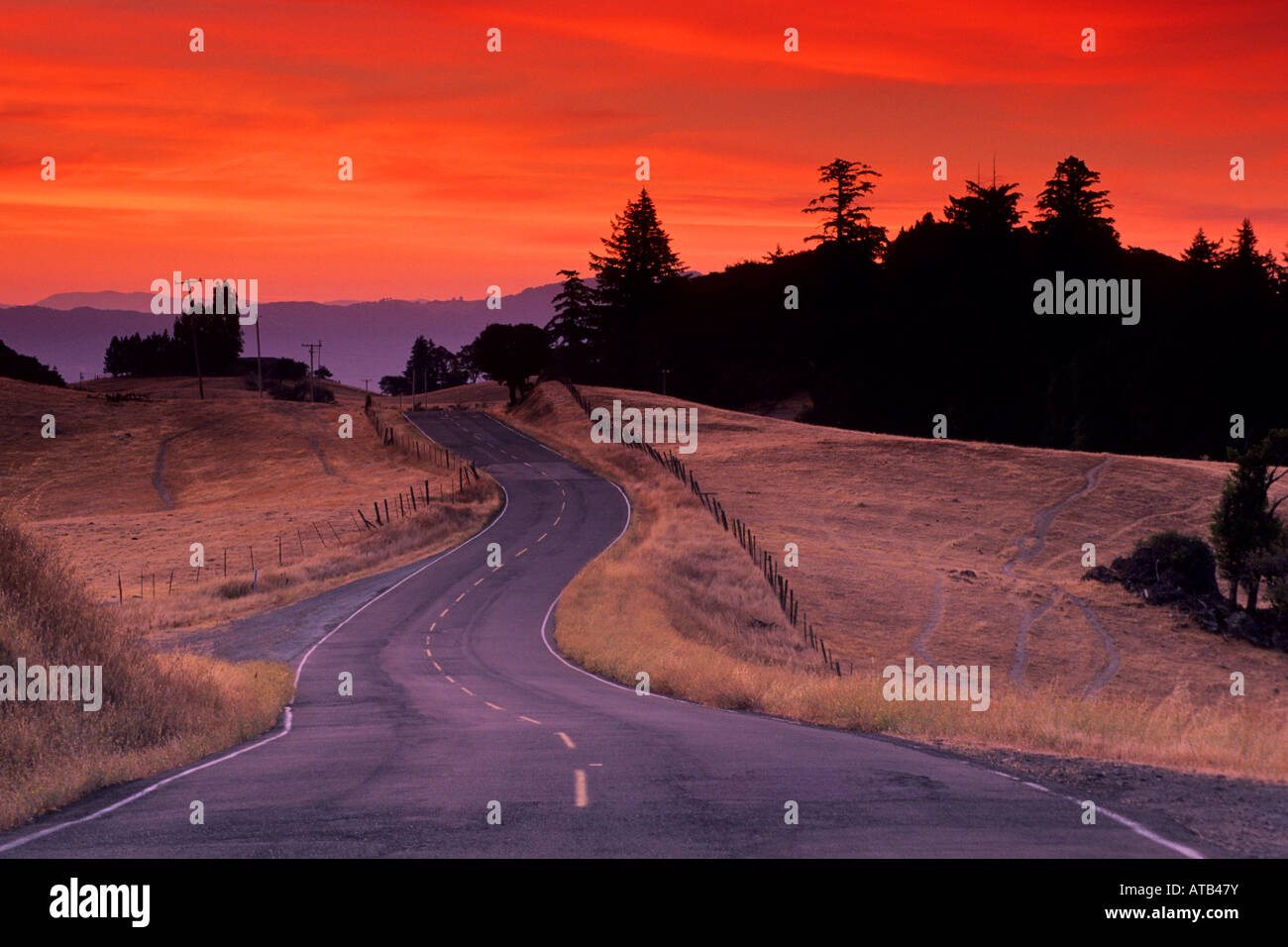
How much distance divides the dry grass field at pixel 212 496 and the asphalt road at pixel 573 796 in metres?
6.13

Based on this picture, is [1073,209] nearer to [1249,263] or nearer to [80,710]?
[1249,263]

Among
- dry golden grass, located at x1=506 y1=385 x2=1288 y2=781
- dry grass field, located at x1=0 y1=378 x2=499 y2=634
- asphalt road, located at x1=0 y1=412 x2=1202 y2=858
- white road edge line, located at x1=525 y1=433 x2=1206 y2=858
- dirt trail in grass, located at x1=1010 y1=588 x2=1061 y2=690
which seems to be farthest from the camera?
dry grass field, located at x1=0 y1=378 x2=499 y2=634

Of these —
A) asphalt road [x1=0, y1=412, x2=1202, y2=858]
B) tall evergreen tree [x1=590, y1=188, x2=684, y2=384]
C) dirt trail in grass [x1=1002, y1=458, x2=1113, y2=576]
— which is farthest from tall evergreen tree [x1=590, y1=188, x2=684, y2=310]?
asphalt road [x1=0, y1=412, x2=1202, y2=858]

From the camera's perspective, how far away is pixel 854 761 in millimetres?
11859

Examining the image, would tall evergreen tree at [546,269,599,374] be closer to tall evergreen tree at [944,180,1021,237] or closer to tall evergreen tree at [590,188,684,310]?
tall evergreen tree at [590,188,684,310]

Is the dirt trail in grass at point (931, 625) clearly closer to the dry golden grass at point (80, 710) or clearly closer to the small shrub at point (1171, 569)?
the small shrub at point (1171, 569)

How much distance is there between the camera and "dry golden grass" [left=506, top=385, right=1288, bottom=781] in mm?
15555

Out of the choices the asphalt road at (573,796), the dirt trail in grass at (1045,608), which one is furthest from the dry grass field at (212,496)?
the dirt trail in grass at (1045,608)

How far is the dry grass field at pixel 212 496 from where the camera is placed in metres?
45.8

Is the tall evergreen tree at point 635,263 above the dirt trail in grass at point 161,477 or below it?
above

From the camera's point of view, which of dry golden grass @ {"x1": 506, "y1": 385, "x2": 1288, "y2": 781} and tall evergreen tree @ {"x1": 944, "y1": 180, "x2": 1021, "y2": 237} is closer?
dry golden grass @ {"x1": 506, "y1": 385, "x2": 1288, "y2": 781}

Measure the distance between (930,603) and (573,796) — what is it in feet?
107

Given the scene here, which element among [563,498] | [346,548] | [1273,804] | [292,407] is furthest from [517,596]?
[292,407]

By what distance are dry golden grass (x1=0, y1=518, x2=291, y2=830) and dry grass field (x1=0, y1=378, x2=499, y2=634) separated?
4.12 feet
